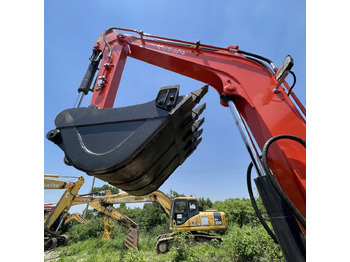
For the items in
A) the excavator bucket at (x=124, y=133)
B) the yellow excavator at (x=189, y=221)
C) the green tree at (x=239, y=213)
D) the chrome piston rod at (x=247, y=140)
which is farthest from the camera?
the green tree at (x=239, y=213)

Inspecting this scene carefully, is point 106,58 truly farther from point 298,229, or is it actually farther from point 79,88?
point 298,229

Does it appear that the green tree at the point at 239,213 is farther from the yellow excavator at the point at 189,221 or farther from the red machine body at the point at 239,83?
the red machine body at the point at 239,83

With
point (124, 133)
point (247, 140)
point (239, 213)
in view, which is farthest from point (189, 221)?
point (239, 213)

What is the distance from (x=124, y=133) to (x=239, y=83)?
148cm

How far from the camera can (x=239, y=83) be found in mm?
2219

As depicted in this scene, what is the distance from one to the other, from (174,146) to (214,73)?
1.26 meters

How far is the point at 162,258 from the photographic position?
24.7 ft

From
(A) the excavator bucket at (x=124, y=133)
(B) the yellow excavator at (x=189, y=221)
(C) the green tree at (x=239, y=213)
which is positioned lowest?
(A) the excavator bucket at (x=124, y=133)

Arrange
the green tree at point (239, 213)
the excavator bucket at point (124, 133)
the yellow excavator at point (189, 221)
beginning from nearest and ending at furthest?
the excavator bucket at point (124, 133), the yellow excavator at point (189, 221), the green tree at point (239, 213)

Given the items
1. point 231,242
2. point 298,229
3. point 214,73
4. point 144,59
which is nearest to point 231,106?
point 214,73

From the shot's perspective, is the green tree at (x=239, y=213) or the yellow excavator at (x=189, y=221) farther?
the green tree at (x=239, y=213)

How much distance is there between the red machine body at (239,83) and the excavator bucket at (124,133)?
2.64 feet

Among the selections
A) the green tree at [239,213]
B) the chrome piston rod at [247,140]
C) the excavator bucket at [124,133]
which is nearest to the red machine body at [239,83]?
the chrome piston rod at [247,140]

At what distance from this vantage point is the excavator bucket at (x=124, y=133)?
1.35 meters
